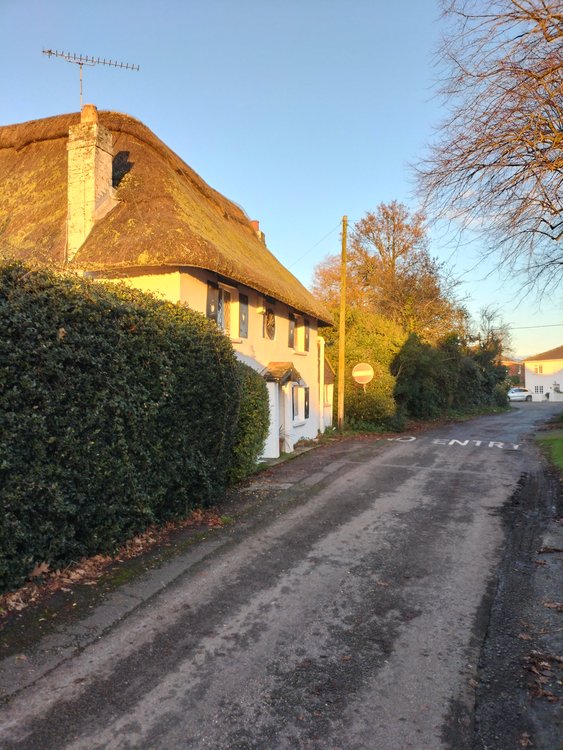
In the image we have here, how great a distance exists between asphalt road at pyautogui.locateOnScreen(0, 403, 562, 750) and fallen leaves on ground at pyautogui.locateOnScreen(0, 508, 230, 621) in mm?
460

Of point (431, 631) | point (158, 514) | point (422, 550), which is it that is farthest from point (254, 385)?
point (431, 631)

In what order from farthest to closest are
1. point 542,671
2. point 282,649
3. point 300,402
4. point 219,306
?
1. point 300,402
2. point 219,306
3. point 282,649
4. point 542,671

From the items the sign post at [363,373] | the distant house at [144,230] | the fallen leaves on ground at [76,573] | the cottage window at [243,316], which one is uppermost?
the distant house at [144,230]

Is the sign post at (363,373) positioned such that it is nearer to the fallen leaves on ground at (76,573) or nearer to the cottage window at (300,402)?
the cottage window at (300,402)

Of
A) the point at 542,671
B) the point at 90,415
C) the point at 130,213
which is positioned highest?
the point at 130,213

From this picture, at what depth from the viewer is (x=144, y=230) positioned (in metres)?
10.3

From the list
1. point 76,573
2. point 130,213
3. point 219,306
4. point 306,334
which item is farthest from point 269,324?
point 76,573

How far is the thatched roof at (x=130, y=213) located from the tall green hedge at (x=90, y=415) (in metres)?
3.56

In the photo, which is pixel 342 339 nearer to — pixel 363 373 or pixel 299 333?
pixel 363 373

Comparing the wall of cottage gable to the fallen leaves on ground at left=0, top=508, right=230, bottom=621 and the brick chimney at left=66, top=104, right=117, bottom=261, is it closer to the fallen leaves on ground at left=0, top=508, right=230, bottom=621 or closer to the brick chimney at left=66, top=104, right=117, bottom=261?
the brick chimney at left=66, top=104, right=117, bottom=261

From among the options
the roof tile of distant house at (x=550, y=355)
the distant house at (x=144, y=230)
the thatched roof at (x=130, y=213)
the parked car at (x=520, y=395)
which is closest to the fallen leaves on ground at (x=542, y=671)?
the distant house at (x=144, y=230)

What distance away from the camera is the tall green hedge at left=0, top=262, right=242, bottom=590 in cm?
414

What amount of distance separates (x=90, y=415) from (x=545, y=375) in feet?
235

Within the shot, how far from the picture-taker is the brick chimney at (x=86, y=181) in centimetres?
1122
